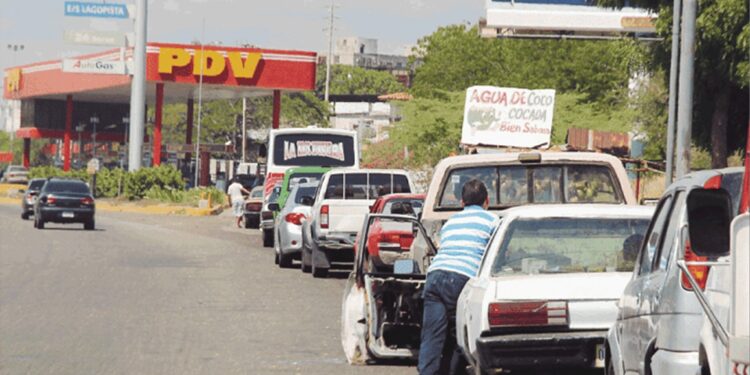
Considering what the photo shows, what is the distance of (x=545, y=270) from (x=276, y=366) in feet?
11.3

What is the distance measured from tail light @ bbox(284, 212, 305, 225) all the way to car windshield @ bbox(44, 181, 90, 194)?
19845mm

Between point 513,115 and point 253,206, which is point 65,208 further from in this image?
point 513,115

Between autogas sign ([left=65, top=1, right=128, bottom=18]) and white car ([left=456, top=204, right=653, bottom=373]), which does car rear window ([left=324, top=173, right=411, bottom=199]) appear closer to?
white car ([left=456, top=204, right=653, bottom=373])

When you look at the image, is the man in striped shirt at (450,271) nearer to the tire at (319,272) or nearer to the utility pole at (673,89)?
the utility pole at (673,89)

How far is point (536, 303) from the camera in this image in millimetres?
11625

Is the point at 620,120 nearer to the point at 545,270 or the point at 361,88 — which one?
the point at 545,270

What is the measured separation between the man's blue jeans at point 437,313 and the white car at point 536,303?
355 mm

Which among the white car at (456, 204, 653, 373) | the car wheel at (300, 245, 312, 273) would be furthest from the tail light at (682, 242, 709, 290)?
the car wheel at (300, 245, 312, 273)

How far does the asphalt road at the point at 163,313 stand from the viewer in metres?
14.9

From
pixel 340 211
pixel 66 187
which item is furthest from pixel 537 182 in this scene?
pixel 66 187

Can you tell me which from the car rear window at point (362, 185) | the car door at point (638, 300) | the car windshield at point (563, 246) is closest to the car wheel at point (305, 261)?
the car rear window at point (362, 185)

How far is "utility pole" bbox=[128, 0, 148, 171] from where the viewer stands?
75.4m

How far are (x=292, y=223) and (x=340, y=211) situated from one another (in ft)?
10.1

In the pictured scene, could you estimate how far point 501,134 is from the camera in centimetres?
3562
